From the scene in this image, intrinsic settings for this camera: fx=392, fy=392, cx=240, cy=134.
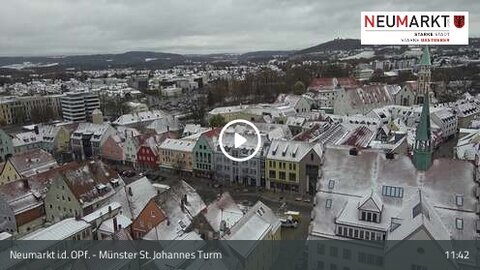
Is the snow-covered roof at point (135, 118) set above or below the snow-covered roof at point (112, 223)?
above

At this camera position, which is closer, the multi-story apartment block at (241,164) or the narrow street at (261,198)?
the narrow street at (261,198)

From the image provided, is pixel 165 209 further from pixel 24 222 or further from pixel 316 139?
pixel 316 139

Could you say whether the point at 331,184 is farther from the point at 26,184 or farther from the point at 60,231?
the point at 26,184

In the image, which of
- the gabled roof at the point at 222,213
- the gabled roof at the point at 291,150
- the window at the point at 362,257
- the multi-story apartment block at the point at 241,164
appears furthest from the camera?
the multi-story apartment block at the point at 241,164

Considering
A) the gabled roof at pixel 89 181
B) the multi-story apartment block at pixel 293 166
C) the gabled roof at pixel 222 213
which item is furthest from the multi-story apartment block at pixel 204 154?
the gabled roof at pixel 222 213

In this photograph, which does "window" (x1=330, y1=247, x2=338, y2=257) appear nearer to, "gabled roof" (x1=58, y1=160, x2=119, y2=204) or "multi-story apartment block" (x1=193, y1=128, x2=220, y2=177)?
"gabled roof" (x1=58, y1=160, x2=119, y2=204)

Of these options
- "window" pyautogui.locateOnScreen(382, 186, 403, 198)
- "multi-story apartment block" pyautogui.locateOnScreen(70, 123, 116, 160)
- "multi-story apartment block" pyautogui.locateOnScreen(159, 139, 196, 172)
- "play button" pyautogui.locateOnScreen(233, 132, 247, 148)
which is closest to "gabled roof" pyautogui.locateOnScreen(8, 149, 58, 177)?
"multi-story apartment block" pyautogui.locateOnScreen(70, 123, 116, 160)

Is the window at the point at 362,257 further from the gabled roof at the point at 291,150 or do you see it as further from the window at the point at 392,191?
the gabled roof at the point at 291,150

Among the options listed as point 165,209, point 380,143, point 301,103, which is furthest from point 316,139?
point 301,103

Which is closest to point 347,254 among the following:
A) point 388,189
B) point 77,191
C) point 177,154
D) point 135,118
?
point 388,189
